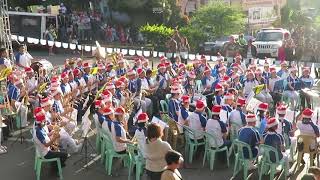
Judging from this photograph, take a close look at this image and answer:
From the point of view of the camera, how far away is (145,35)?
3509 cm

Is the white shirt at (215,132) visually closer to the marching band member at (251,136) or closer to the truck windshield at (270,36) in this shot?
the marching band member at (251,136)

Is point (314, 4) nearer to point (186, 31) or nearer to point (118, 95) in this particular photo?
point (186, 31)

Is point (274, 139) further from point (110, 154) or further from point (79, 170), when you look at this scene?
point (79, 170)

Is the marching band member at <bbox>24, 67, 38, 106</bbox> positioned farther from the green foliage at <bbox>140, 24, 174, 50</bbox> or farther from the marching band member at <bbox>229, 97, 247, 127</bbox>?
the green foliage at <bbox>140, 24, 174, 50</bbox>

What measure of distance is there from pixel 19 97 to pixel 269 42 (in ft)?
68.2

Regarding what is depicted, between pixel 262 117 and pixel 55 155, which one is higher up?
pixel 262 117

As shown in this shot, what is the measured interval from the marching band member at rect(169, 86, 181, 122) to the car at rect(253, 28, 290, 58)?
19.1 metres

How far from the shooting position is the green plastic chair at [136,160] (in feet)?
33.1

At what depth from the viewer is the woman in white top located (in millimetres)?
7969

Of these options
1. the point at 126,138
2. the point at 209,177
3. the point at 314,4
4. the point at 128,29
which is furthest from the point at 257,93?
the point at 314,4

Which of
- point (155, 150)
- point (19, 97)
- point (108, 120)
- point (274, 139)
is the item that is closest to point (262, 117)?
point (274, 139)

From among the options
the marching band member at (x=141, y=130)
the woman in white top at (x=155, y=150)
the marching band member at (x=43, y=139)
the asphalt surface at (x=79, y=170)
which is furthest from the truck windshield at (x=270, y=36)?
the woman in white top at (x=155, y=150)

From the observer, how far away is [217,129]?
11141 millimetres

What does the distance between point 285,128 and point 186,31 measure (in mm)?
23929
